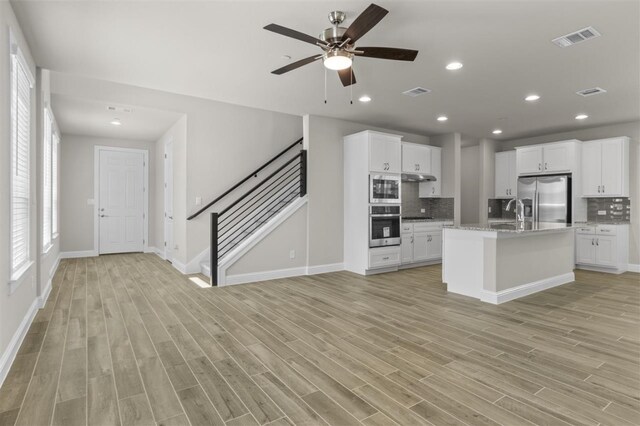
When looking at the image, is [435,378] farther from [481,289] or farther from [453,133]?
[453,133]

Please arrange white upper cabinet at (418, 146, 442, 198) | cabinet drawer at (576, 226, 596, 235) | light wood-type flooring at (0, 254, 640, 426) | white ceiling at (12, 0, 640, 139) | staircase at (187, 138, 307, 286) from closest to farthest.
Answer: light wood-type flooring at (0, 254, 640, 426) < white ceiling at (12, 0, 640, 139) < staircase at (187, 138, 307, 286) < cabinet drawer at (576, 226, 596, 235) < white upper cabinet at (418, 146, 442, 198)

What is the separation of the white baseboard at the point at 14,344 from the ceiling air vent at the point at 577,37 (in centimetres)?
528

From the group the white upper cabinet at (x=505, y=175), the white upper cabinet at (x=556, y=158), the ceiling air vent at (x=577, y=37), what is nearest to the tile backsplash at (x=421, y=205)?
the white upper cabinet at (x=505, y=175)

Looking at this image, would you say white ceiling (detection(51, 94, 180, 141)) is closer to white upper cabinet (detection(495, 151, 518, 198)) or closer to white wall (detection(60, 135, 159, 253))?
white wall (detection(60, 135, 159, 253))

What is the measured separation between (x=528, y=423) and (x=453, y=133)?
662 centimetres

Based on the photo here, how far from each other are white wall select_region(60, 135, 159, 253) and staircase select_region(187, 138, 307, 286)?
380 cm

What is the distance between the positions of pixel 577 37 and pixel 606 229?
4.70 meters

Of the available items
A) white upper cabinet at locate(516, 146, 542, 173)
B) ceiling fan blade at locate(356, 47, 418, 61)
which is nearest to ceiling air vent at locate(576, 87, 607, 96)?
white upper cabinet at locate(516, 146, 542, 173)

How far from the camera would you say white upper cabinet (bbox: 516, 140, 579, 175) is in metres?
6.73

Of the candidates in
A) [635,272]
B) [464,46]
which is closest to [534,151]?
[635,272]

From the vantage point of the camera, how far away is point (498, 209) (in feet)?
28.0

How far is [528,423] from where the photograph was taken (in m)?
1.93

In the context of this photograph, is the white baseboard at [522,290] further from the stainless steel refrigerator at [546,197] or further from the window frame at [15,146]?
the window frame at [15,146]

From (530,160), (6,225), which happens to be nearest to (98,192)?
(6,225)
